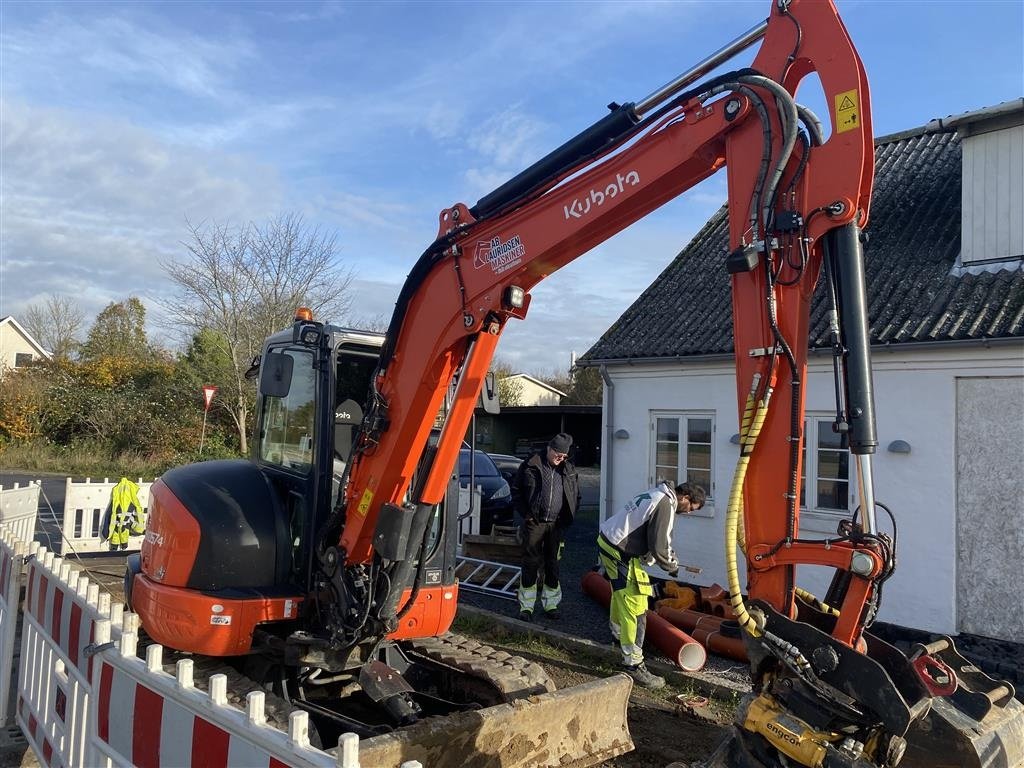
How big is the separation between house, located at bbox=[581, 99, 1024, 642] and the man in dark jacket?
89.7 inches

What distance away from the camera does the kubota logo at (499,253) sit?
3.99 meters

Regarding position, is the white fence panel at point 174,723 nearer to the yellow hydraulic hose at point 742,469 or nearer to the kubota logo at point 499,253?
the yellow hydraulic hose at point 742,469

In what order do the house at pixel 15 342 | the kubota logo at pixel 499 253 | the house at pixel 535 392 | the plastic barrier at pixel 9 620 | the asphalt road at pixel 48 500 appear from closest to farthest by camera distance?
1. the kubota logo at pixel 499 253
2. the plastic barrier at pixel 9 620
3. the asphalt road at pixel 48 500
4. the house at pixel 15 342
5. the house at pixel 535 392

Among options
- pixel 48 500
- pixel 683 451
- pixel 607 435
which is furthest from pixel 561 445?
pixel 48 500

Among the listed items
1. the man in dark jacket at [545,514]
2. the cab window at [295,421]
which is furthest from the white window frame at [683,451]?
the cab window at [295,421]

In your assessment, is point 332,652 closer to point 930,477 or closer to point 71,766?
point 71,766

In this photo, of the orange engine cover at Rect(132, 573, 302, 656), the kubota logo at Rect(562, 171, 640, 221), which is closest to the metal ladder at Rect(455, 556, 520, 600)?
the orange engine cover at Rect(132, 573, 302, 656)

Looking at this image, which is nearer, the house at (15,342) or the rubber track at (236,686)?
the rubber track at (236,686)

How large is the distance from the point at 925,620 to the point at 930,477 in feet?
4.83

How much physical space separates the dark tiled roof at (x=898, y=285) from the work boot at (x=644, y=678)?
3.56 meters

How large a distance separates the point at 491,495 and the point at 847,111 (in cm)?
1217

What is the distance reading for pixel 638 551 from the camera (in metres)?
6.82

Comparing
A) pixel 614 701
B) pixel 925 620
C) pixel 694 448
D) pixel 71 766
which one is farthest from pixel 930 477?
pixel 71 766

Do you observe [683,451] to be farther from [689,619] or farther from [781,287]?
[781,287]
